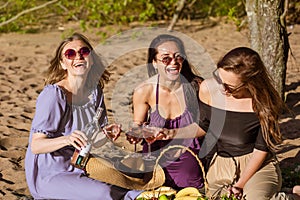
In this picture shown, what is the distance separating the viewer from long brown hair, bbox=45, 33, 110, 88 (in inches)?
140

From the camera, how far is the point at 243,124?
344 centimetres

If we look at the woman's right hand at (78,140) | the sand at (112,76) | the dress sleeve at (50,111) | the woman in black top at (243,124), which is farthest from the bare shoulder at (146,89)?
the sand at (112,76)

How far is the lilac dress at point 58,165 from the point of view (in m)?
3.31

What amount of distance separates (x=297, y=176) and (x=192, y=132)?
86 cm

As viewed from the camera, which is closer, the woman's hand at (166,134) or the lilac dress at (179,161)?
the woman's hand at (166,134)

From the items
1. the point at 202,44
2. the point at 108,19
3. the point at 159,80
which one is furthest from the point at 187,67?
the point at 108,19

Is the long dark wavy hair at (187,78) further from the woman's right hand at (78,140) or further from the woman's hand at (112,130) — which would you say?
the woman's right hand at (78,140)

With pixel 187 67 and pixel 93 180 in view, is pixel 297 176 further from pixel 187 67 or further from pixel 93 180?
pixel 93 180

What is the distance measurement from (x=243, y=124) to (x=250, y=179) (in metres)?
0.34

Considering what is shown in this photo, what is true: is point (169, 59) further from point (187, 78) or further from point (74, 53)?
point (74, 53)

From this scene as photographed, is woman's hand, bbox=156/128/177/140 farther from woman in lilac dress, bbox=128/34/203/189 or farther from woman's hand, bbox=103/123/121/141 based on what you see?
woman's hand, bbox=103/123/121/141

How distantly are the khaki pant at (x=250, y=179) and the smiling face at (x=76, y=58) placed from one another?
3.29ft

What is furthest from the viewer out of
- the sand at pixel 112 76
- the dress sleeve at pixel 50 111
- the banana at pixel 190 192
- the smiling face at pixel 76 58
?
the sand at pixel 112 76

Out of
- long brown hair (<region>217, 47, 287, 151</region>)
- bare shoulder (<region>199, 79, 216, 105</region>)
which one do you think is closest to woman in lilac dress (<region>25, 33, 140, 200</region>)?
bare shoulder (<region>199, 79, 216, 105</region>)
